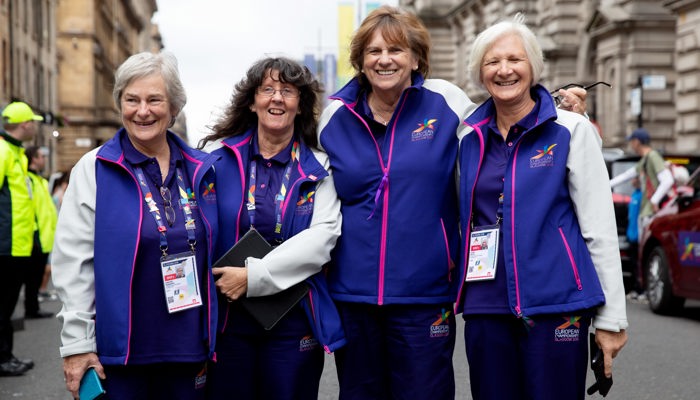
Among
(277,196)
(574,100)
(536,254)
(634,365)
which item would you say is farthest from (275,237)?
(634,365)

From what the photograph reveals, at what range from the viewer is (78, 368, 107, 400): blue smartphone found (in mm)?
3938

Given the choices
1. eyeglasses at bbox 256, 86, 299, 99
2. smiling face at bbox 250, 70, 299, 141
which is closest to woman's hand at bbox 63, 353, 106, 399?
smiling face at bbox 250, 70, 299, 141

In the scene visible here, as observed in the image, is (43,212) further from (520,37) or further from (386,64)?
(520,37)

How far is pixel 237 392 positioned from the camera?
4.45 metres

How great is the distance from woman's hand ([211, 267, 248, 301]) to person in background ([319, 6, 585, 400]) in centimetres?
48

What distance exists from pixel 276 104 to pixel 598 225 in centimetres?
151

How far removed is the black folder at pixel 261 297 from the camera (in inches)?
171

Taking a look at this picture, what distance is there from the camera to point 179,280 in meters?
4.08

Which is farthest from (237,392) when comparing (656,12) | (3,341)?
(656,12)

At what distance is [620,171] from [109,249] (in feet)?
40.9

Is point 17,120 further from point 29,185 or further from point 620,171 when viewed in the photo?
point 620,171

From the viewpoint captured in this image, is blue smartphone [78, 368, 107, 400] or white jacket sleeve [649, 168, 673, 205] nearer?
blue smartphone [78, 368, 107, 400]

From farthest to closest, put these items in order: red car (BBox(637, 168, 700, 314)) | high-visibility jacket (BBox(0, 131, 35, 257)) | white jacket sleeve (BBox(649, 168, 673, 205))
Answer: white jacket sleeve (BBox(649, 168, 673, 205)), red car (BBox(637, 168, 700, 314)), high-visibility jacket (BBox(0, 131, 35, 257))

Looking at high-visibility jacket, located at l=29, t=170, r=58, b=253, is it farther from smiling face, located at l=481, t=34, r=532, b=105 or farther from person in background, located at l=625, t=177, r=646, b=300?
person in background, located at l=625, t=177, r=646, b=300
